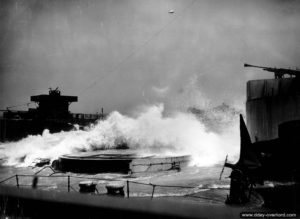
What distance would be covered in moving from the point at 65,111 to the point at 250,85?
4991 centimetres

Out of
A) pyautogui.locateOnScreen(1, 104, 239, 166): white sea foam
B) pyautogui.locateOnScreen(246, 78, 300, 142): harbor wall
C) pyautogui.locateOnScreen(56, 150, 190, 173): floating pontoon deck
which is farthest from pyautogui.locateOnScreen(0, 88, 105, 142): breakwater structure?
pyautogui.locateOnScreen(246, 78, 300, 142): harbor wall

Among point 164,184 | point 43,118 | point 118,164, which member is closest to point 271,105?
point 164,184

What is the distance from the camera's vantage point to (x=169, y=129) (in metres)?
41.4

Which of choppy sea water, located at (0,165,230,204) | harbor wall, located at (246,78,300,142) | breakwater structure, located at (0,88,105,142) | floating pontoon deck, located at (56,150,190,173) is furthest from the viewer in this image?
breakwater structure, located at (0,88,105,142)

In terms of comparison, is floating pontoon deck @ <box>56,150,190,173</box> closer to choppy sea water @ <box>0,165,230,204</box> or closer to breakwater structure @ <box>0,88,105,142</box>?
choppy sea water @ <box>0,165,230,204</box>

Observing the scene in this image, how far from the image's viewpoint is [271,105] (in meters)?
23.5

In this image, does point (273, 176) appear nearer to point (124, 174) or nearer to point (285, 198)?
point (285, 198)

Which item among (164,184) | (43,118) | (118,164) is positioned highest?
(43,118)

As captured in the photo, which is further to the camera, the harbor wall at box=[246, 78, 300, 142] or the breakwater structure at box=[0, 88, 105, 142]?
the breakwater structure at box=[0, 88, 105, 142]

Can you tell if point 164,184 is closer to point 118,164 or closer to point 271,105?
point 118,164

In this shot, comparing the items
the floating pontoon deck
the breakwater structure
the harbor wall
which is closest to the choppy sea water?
the floating pontoon deck

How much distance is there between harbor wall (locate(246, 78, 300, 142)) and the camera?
72.5 ft

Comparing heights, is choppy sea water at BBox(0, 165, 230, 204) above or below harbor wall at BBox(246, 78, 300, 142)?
below

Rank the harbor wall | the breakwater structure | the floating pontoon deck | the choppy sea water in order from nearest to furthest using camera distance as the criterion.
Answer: the choppy sea water → the harbor wall → the floating pontoon deck → the breakwater structure
